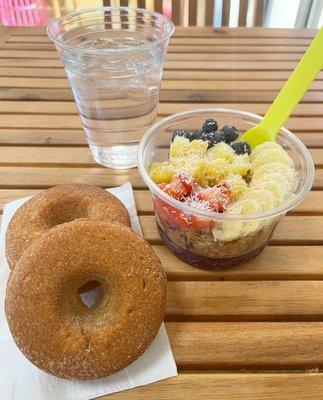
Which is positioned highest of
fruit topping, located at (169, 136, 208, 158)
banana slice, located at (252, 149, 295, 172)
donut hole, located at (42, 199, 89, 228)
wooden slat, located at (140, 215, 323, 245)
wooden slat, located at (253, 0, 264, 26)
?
fruit topping, located at (169, 136, 208, 158)

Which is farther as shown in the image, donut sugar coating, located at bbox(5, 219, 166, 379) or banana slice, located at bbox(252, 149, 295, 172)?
banana slice, located at bbox(252, 149, 295, 172)

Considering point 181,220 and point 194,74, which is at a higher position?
point 181,220

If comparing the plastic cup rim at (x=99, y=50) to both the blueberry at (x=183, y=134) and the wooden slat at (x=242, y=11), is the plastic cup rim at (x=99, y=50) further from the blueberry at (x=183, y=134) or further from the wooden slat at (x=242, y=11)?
the wooden slat at (x=242, y=11)

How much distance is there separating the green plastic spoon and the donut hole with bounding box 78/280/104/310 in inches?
15.9

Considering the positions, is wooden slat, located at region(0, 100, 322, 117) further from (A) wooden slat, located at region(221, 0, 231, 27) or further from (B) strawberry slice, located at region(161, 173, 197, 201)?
(A) wooden slat, located at region(221, 0, 231, 27)

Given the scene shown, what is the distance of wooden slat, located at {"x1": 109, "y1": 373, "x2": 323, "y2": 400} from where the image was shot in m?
0.56

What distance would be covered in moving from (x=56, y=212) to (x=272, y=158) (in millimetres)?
390

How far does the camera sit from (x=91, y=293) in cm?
66

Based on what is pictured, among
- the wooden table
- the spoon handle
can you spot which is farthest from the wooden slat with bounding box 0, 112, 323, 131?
the spoon handle

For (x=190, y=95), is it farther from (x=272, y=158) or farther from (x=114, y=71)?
(x=272, y=158)

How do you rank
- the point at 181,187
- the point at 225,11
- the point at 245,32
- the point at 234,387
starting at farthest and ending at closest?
the point at 225,11, the point at 245,32, the point at 181,187, the point at 234,387

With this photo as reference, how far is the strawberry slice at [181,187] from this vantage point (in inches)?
26.3

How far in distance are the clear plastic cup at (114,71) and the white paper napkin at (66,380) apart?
18.6 inches

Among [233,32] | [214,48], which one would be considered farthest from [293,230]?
[233,32]
